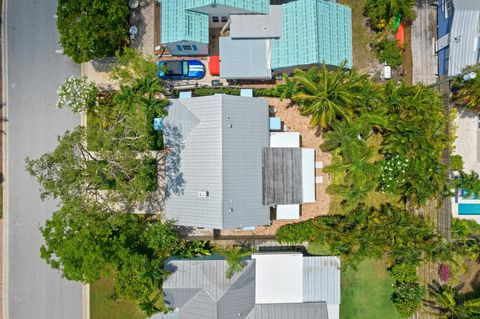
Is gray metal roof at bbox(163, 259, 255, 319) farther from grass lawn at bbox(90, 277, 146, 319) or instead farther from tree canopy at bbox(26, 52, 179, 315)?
grass lawn at bbox(90, 277, 146, 319)

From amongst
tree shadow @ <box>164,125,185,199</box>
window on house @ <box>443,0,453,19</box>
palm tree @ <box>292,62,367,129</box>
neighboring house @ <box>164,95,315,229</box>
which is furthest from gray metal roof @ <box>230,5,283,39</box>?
window on house @ <box>443,0,453,19</box>

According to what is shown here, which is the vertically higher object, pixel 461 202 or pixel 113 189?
pixel 113 189

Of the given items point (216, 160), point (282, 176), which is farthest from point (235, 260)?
point (216, 160)

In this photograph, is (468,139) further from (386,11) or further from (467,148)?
(386,11)

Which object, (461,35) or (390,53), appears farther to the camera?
(390,53)

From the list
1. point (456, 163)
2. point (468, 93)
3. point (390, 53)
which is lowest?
point (456, 163)

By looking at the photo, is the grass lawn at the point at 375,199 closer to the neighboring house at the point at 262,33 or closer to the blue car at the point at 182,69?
the neighboring house at the point at 262,33

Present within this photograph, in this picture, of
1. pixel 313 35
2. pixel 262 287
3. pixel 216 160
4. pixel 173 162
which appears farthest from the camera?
pixel 262 287
